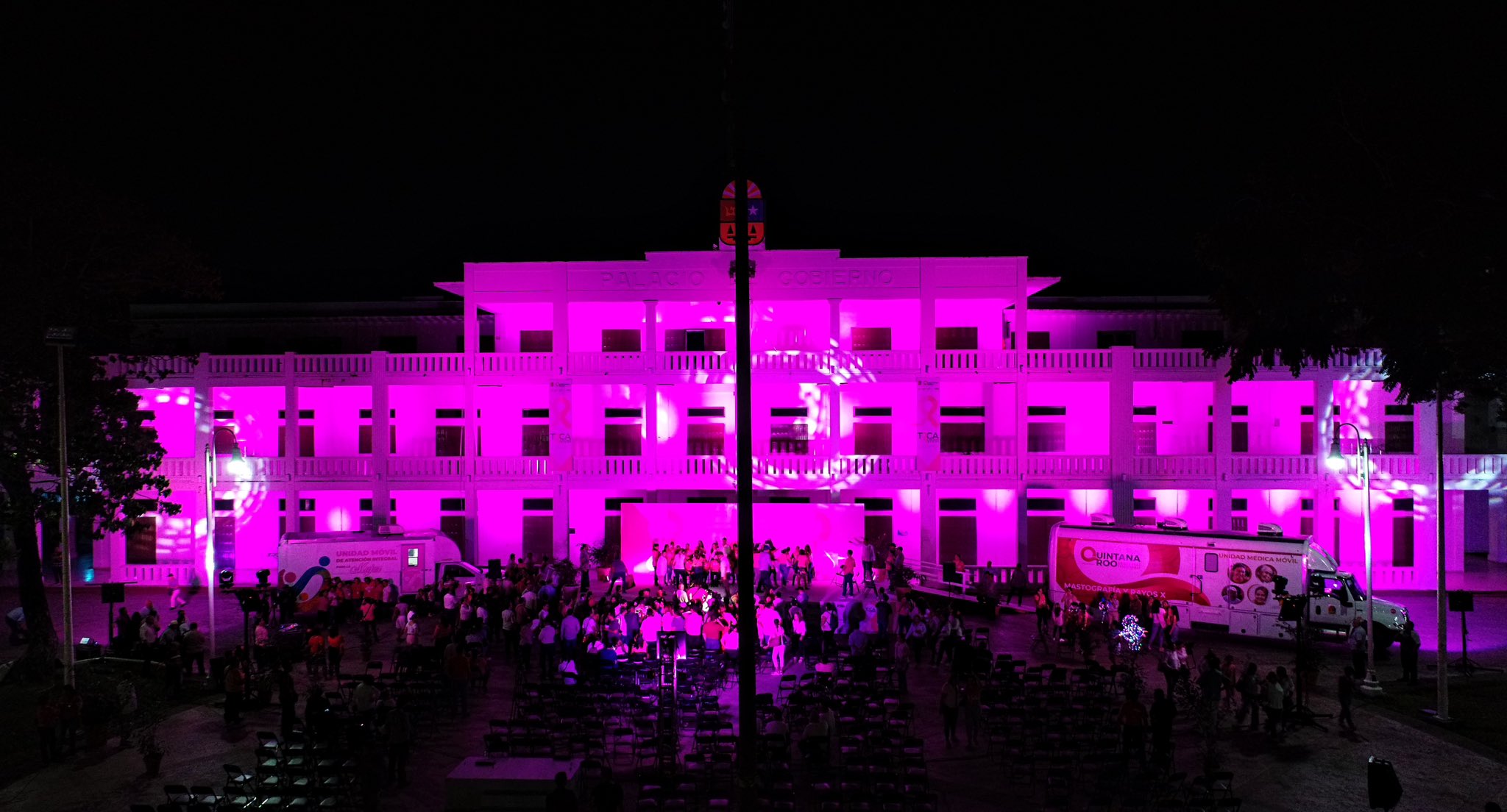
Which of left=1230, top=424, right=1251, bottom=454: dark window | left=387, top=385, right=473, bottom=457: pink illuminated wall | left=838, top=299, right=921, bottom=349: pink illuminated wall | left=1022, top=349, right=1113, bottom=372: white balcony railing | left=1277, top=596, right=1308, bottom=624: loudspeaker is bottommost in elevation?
left=1277, top=596, right=1308, bottom=624: loudspeaker

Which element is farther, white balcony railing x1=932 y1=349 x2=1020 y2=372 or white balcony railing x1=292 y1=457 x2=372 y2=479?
white balcony railing x1=292 y1=457 x2=372 y2=479

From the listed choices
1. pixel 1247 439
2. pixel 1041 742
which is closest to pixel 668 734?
pixel 1041 742

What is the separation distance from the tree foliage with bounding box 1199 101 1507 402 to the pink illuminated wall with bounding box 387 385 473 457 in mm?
26113

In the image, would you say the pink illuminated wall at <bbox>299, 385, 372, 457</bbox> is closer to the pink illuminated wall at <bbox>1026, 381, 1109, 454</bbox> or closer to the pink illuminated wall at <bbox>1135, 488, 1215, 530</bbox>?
the pink illuminated wall at <bbox>1026, 381, 1109, 454</bbox>

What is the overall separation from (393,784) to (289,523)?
20.8m

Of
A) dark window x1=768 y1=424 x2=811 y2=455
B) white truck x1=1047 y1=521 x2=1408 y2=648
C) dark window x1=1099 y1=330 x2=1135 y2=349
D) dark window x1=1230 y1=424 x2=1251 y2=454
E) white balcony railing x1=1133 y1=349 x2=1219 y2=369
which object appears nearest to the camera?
white truck x1=1047 y1=521 x2=1408 y2=648

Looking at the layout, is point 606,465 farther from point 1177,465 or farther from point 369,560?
point 1177,465

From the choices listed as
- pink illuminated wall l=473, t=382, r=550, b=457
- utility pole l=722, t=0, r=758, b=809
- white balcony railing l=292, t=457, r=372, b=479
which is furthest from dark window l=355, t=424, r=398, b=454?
utility pole l=722, t=0, r=758, b=809

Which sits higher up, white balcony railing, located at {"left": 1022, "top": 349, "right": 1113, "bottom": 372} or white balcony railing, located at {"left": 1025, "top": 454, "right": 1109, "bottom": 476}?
white balcony railing, located at {"left": 1022, "top": 349, "right": 1113, "bottom": 372}

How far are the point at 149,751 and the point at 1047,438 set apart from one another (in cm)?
2860

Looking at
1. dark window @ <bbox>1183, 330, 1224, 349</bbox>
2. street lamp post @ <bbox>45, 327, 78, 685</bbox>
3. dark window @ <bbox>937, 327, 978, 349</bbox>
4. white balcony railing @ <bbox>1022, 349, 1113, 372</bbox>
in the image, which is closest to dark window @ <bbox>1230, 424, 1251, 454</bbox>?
dark window @ <bbox>1183, 330, 1224, 349</bbox>

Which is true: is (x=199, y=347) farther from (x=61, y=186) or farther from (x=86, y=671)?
(x=86, y=671)

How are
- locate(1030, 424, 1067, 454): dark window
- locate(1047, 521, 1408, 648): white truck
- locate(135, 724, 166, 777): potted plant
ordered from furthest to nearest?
locate(1030, 424, 1067, 454): dark window < locate(1047, 521, 1408, 648): white truck < locate(135, 724, 166, 777): potted plant

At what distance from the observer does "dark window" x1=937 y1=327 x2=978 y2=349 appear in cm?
3444
